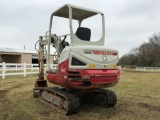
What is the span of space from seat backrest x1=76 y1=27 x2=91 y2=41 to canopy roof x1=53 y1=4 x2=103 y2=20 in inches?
25.8

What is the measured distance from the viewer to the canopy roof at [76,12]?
21.6ft

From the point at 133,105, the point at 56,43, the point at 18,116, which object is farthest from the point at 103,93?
the point at 18,116

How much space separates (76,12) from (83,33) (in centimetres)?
91

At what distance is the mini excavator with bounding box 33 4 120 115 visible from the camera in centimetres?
577

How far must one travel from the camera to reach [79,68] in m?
5.72

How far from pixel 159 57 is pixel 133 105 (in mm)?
65120

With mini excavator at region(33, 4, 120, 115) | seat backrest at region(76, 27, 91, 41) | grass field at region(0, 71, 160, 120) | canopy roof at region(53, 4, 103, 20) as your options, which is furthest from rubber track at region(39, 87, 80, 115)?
canopy roof at region(53, 4, 103, 20)

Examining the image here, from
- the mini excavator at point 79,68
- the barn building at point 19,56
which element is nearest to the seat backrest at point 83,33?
the mini excavator at point 79,68

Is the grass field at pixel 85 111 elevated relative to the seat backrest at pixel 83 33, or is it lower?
lower

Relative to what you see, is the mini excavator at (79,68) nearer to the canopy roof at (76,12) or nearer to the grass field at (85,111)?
the canopy roof at (76,12)

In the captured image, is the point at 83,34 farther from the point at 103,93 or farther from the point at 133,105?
the point at 133,105

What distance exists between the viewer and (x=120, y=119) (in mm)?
5766

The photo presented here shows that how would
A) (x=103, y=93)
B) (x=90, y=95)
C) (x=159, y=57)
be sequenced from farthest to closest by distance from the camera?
1. (x=159, y=57)
2. (x=90, y=95)
3. (x=103, y=93)

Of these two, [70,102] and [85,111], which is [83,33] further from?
[85,111]
